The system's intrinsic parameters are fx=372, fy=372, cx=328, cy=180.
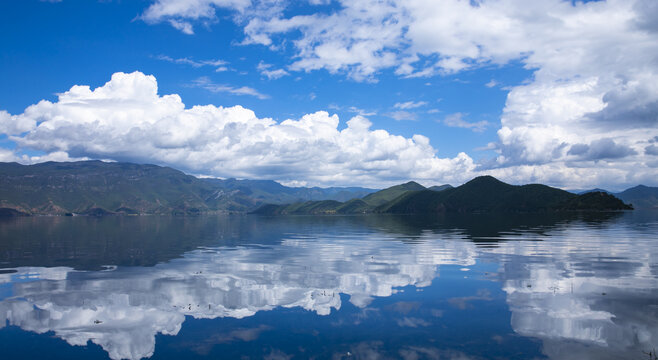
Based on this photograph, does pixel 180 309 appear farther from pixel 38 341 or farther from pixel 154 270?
pixel 154 270

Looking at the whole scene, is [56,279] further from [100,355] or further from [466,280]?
[466,280]

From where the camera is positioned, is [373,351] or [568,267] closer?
[373,351]

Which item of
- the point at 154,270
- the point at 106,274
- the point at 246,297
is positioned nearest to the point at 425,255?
the point at 246,297

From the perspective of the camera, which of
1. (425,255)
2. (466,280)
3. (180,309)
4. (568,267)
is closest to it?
(180,309)

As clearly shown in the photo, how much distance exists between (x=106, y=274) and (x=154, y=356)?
3008 cm

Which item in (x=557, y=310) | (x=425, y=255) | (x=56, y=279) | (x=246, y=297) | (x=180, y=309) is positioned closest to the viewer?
(x=557, y=310)

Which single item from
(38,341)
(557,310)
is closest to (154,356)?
(38,341)

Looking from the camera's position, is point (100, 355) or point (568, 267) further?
point (568, 267)

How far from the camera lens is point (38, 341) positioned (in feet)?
76.7

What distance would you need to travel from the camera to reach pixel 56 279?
42875 mm

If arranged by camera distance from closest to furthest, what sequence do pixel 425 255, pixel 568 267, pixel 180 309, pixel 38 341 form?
pixel 38 341 → pixel 180 309 → pixel 568 267 → pixel 425 255

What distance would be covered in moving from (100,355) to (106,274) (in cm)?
2821

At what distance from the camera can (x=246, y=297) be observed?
3372 cm

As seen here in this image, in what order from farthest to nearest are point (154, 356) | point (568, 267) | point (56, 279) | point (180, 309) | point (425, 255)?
point (425, 255), point (568, 267), point (56, 279), point (180, 309), point (154, 356)
